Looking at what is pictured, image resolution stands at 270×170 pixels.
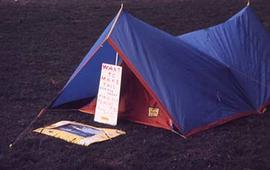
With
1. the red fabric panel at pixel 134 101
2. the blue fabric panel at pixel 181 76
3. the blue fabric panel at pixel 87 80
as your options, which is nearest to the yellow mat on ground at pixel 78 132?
the red fabric panel at pixel 134 101

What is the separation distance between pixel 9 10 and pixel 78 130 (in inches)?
359

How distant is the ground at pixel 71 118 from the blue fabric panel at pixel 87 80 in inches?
9.9

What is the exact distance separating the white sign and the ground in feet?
0.62

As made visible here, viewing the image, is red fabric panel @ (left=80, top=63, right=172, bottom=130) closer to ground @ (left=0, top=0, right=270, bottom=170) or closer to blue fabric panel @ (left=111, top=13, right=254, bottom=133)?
ground @ (left=0, top=0, right=270, bottom=170)

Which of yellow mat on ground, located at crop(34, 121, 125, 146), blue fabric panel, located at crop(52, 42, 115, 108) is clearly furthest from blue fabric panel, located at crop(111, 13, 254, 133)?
yellow mat on ground, located at crop(34, 121, 125, 146)

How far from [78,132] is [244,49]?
2.70m

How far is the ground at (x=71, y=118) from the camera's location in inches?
215

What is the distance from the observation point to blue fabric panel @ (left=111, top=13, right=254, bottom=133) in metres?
6.24

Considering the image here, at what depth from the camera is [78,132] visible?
6.20 metres

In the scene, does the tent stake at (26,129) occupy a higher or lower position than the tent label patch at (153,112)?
lower

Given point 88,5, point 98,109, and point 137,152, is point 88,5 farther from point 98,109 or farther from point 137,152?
point 137,152

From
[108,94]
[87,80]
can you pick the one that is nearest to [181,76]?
[108,94]

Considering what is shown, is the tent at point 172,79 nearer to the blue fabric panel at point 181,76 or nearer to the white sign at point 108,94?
the blue fabric panel at point 181,76

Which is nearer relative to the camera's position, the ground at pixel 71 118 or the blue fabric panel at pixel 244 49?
the ground at pixel 71 118
